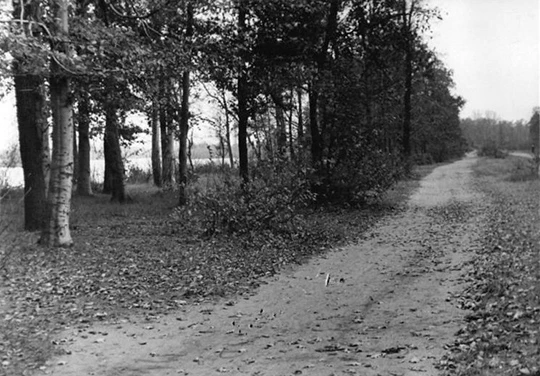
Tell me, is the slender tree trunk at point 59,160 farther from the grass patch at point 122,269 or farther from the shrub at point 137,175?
the shrub at point 137,175

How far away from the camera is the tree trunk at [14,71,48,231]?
1295 centimetres

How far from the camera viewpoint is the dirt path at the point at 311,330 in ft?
18.7

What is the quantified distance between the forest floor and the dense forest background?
3038mm

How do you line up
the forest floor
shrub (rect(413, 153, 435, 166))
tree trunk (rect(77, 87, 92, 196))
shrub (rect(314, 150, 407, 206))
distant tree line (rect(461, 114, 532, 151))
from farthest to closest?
distant tree line (rect(461, 114, 532, 151))
shrub (rect(413, 153, 435, 166))
tree trunk (rect(77, 87, 92, 196))
shrub (rect(314, 150, 407, 206))
the forest floor

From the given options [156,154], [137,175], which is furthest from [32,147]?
[137,175]

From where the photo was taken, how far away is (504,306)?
22.1 ft

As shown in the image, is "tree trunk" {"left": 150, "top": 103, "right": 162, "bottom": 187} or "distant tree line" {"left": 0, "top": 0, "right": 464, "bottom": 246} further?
"tree trunk" {"left": 150, "top": 103, "right": 162, "bottom": 187}

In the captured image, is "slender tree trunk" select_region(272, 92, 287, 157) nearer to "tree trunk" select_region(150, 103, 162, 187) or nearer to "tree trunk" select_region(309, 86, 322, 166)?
"tree trunk" select_region(309, 86, 322, 166)

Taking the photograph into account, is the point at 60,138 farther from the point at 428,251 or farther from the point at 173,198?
the point at 173,198

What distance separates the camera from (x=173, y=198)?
21.9 metres

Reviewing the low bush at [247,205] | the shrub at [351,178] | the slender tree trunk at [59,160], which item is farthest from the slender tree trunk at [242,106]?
the slender tree trunk at [59,160]

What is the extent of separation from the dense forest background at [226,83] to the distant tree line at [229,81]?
4cm

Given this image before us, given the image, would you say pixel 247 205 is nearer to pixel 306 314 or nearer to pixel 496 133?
pixel 306 314

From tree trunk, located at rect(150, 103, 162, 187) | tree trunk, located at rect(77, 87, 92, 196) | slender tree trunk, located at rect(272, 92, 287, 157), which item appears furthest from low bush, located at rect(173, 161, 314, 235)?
tree trunk, located at rect(150, 103, 162, 187)
